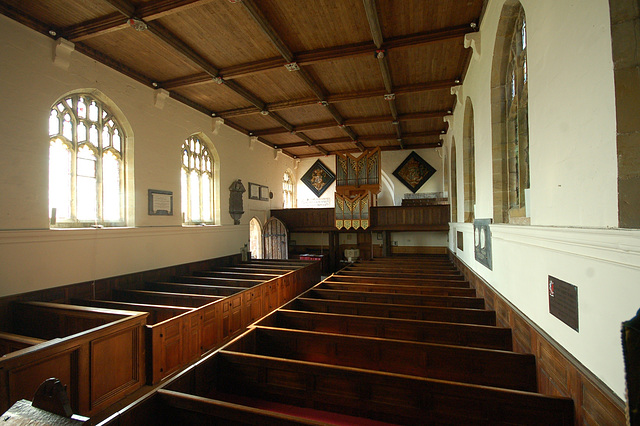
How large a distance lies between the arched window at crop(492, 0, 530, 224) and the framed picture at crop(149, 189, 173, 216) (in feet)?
20.6

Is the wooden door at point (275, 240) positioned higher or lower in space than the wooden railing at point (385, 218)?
lower

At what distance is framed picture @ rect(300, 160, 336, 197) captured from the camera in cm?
1368

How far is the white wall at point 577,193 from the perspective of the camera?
57.7 inches

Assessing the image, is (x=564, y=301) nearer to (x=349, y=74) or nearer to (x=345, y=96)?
(x=349, y=74)

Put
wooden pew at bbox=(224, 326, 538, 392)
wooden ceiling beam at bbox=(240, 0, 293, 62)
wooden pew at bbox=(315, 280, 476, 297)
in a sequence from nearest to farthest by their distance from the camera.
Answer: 1. wooden pew at bbox=(224, 326, 538, 392)
2. wooden ceiling beam at bbox=(240, 0, 293, 62)
3. wooden pew at bbox=(315, 280, 476, 297)

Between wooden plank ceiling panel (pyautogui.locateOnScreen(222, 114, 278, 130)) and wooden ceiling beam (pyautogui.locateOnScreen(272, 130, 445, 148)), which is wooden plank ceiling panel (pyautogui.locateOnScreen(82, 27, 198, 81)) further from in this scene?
wooden ceiling beam (pyautogui.locateOnScreen(272, 130, 445, 148))

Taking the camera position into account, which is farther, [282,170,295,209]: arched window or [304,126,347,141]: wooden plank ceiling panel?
[282,170,295,209]: arched window

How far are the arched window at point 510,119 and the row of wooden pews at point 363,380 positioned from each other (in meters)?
1.37

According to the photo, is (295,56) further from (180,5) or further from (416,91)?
(416,91)

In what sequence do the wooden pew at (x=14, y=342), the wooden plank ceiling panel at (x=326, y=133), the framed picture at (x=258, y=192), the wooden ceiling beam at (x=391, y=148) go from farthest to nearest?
the wooden ceiling beam at (x=391, y=148), the wooden plank ceiling panel at (x=326, y=133), the framed picture at (x=258, y=192), the wooden pew at (x=14, y=342)

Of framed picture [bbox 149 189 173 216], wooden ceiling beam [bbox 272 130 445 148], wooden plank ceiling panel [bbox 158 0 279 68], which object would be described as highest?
wooden plank ceiling panel [bbox 158 0 279 68]

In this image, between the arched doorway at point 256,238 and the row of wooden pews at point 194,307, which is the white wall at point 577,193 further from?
the arched doorway at point 256,238

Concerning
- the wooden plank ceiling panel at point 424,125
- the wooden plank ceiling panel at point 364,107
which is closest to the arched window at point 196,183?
the wooden plank ceiling panel at point 364,107

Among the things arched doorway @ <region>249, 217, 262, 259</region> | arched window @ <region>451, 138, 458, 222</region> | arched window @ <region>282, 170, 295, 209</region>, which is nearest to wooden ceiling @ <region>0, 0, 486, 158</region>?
arched window @ <region>451, 138, 458, 222</region>
